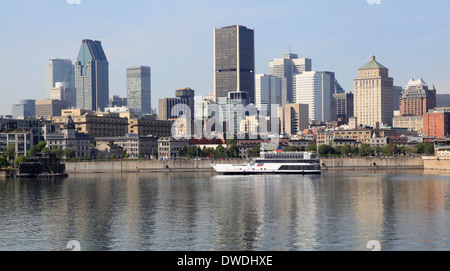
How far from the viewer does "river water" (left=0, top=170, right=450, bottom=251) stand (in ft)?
176

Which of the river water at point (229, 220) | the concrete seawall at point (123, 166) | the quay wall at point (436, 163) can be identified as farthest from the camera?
the concrete seawall at point (123, 166)

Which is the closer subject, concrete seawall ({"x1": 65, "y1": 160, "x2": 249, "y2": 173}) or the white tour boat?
the white tour boat

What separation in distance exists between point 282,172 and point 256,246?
381 ft

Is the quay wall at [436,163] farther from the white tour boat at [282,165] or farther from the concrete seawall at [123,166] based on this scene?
the concrete seawall at [123,166]

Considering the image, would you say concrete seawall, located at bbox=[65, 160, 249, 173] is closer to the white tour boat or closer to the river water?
the white tour boat

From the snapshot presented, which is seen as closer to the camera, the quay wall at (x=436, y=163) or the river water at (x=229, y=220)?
the river water at (x=229, y=220)

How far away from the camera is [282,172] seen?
168 metres

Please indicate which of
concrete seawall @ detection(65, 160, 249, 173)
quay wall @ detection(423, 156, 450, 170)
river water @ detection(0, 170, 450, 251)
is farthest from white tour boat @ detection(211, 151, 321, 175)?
river water @ detection(0, 170, 450, 251)

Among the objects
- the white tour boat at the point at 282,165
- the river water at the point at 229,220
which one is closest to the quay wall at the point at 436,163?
the white tour boat at the point at 282,165

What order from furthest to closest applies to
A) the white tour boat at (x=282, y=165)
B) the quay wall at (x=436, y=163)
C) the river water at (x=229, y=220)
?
the quay wall at (x=436, y=163) → the white tour boat at (x=282, y=165) → the river water at (x=229, y=220)

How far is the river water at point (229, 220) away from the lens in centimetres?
5362

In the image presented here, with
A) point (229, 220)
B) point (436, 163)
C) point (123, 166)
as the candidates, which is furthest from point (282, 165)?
point (229, 220)

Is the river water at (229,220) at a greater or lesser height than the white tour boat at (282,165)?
lesser
